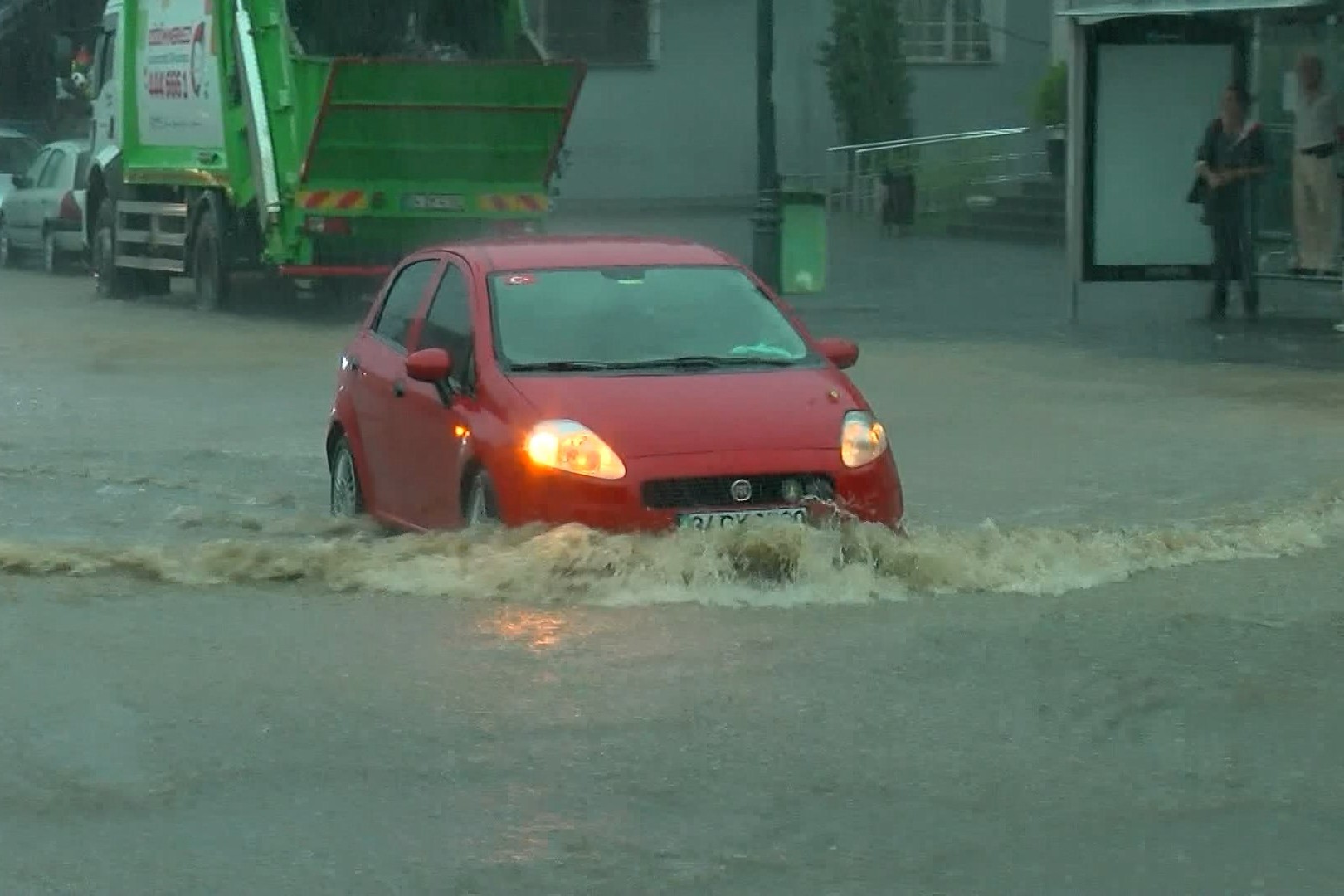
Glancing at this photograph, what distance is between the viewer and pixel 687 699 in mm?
7602

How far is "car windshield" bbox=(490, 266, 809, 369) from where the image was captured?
33.3 feet

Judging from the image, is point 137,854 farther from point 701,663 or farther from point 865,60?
point 865,60

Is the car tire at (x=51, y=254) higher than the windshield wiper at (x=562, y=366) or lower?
lower

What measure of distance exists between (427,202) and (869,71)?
1867 cm

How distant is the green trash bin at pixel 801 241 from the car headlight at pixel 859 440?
48.1 ft

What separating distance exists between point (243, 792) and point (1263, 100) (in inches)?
726

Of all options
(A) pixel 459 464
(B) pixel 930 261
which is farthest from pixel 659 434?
(B) pixel 930 261

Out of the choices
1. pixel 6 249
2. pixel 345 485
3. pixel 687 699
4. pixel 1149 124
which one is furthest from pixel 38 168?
pixel 687 699

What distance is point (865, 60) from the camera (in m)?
41.2

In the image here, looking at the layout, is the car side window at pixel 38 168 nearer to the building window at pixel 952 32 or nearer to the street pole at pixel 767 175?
the street pole at pixel 767 175

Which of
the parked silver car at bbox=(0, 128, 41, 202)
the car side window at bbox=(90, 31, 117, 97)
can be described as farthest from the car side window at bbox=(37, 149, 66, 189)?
the parked silver car at bbox=(0, 128, 41, 202)

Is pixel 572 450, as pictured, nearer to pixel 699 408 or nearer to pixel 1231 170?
pixel 699 408

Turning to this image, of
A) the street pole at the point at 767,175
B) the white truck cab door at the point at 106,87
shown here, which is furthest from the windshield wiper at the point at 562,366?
the white truck cab door at the point at 106,87

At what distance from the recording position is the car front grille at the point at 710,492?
9.26m
